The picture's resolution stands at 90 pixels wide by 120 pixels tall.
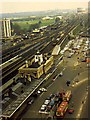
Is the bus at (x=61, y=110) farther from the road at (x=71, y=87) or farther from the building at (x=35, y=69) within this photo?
the building at (x=35, y=69)

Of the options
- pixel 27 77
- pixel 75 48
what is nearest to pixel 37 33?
pixel 75 48

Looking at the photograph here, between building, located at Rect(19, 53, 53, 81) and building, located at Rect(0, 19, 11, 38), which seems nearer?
building, located at Rect(19, 53, 53, 81)

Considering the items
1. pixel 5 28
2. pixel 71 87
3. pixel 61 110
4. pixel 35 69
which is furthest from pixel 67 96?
pixel 5 28

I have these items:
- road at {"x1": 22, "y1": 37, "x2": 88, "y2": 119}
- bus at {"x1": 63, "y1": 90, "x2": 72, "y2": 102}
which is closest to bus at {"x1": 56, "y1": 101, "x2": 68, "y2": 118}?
→ road at {"x1": 22, "y1": 37, "x2": 88, "y2": 119}

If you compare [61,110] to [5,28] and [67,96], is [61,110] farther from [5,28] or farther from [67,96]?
[5,28]

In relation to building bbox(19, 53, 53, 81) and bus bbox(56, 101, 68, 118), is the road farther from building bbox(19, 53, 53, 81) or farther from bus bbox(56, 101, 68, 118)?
building bbox(19, 53, 53, 81)

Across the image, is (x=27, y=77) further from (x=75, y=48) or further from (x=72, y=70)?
(x=75, y=48)

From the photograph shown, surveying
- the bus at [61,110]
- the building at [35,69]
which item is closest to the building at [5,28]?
the building at [35,69]

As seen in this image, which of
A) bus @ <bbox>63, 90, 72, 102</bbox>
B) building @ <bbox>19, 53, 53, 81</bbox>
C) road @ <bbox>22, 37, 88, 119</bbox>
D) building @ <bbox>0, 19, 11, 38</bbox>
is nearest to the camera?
road @ <bbox>22, 37, 88, 119</bbox>
